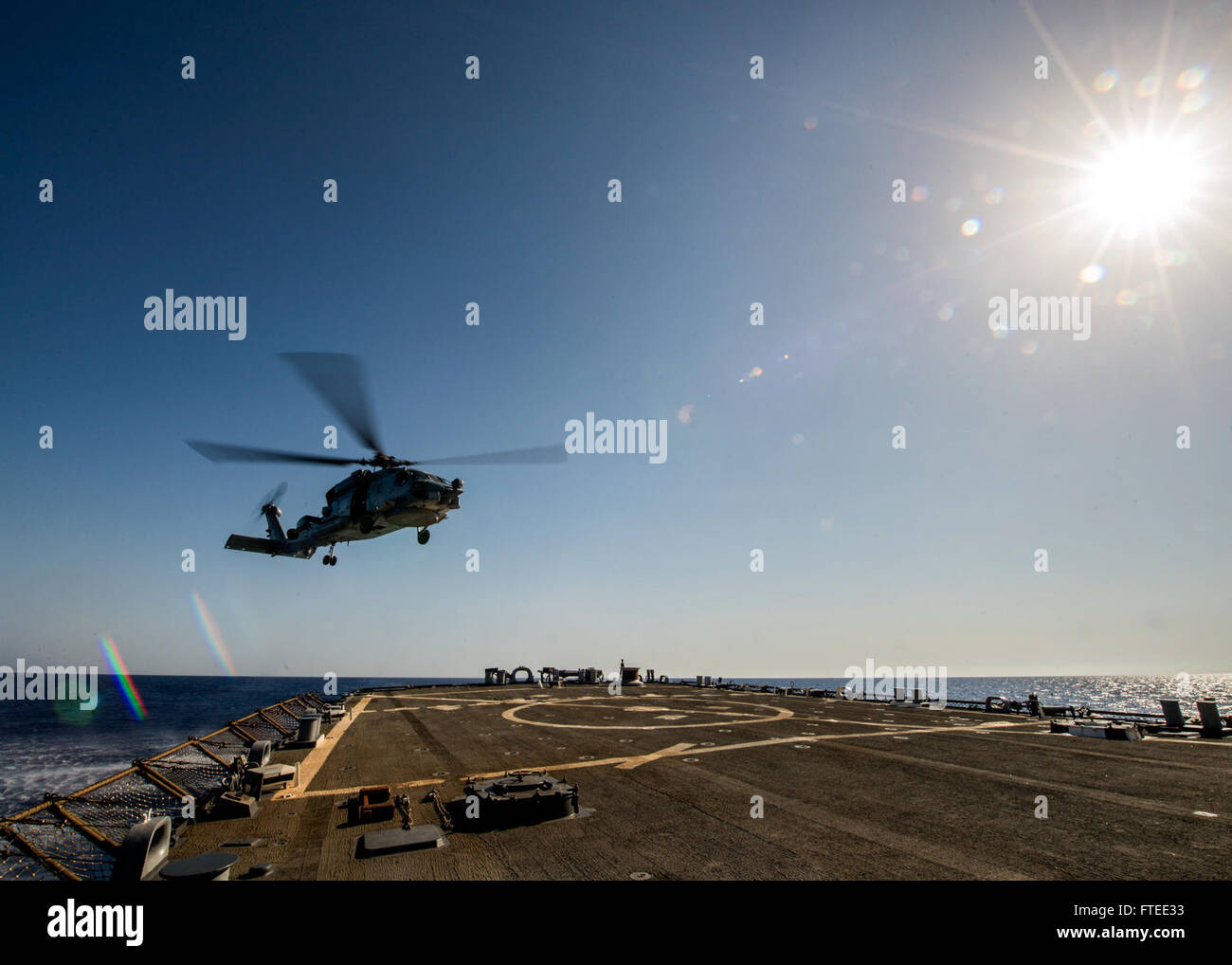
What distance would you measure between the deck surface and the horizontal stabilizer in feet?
39.9

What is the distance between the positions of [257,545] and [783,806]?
34.6 m

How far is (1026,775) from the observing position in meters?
20.2

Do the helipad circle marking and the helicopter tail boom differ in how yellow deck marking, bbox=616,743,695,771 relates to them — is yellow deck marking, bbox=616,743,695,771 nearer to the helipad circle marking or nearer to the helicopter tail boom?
the helipad circle marking

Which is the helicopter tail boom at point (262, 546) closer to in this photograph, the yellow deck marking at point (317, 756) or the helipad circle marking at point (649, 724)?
the yellow deck marking at point (317, 756)

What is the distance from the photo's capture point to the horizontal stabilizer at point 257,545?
3456cm

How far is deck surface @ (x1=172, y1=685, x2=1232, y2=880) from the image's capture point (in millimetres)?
12047

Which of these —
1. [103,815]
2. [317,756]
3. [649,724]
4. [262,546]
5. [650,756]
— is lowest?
[649,724]

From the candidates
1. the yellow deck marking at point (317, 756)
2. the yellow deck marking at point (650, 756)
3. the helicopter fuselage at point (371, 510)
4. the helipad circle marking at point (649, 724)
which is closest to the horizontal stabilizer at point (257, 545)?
the helicopter fuselage at point (371, 510)

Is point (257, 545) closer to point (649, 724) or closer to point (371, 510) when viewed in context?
point (371, 510)

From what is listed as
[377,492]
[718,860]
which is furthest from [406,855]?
[377,492]

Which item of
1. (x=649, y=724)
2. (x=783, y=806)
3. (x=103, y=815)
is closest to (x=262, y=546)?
(x=103, y=815)

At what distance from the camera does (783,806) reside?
16.5m

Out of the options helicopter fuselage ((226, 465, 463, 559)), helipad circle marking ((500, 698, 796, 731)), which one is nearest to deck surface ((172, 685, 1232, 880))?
helipad circle marking ((500, 698, 796, 731))
